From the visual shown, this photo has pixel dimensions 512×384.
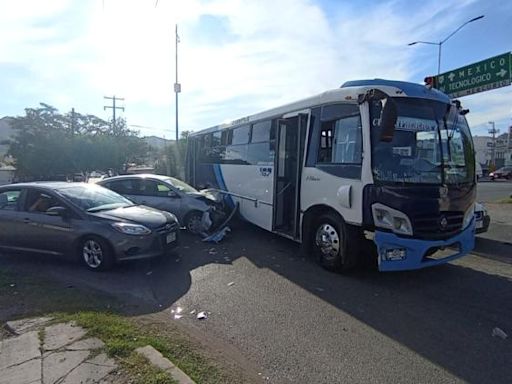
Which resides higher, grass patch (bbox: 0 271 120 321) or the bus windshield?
the bus windshield

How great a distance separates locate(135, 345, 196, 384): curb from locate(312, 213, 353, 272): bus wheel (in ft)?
11.4

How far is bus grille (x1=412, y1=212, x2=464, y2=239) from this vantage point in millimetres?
5457

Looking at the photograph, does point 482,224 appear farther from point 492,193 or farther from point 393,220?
point 492,193

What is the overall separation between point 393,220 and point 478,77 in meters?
8.43

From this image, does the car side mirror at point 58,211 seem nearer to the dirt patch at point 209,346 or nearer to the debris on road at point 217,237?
the dirt patch at point 209,346

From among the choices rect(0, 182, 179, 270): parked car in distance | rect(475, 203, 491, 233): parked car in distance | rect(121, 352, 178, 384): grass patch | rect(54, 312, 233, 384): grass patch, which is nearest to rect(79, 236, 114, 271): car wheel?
rect(0, 182, 179, 270): parked car in distance

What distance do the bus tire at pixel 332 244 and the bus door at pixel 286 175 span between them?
0.98m

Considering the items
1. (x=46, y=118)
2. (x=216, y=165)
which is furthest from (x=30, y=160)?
(x=216, y=165)

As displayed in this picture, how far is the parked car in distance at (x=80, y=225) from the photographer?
638cm

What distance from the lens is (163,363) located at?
324 centimetres

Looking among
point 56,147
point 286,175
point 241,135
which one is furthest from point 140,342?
point 56,147

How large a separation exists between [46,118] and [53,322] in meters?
45.3

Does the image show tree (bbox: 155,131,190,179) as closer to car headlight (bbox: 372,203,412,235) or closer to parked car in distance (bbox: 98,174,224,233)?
parked car in distance (bbox: 98,174,224,233)

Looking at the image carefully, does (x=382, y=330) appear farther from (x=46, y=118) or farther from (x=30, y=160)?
(x=46, y=118)
